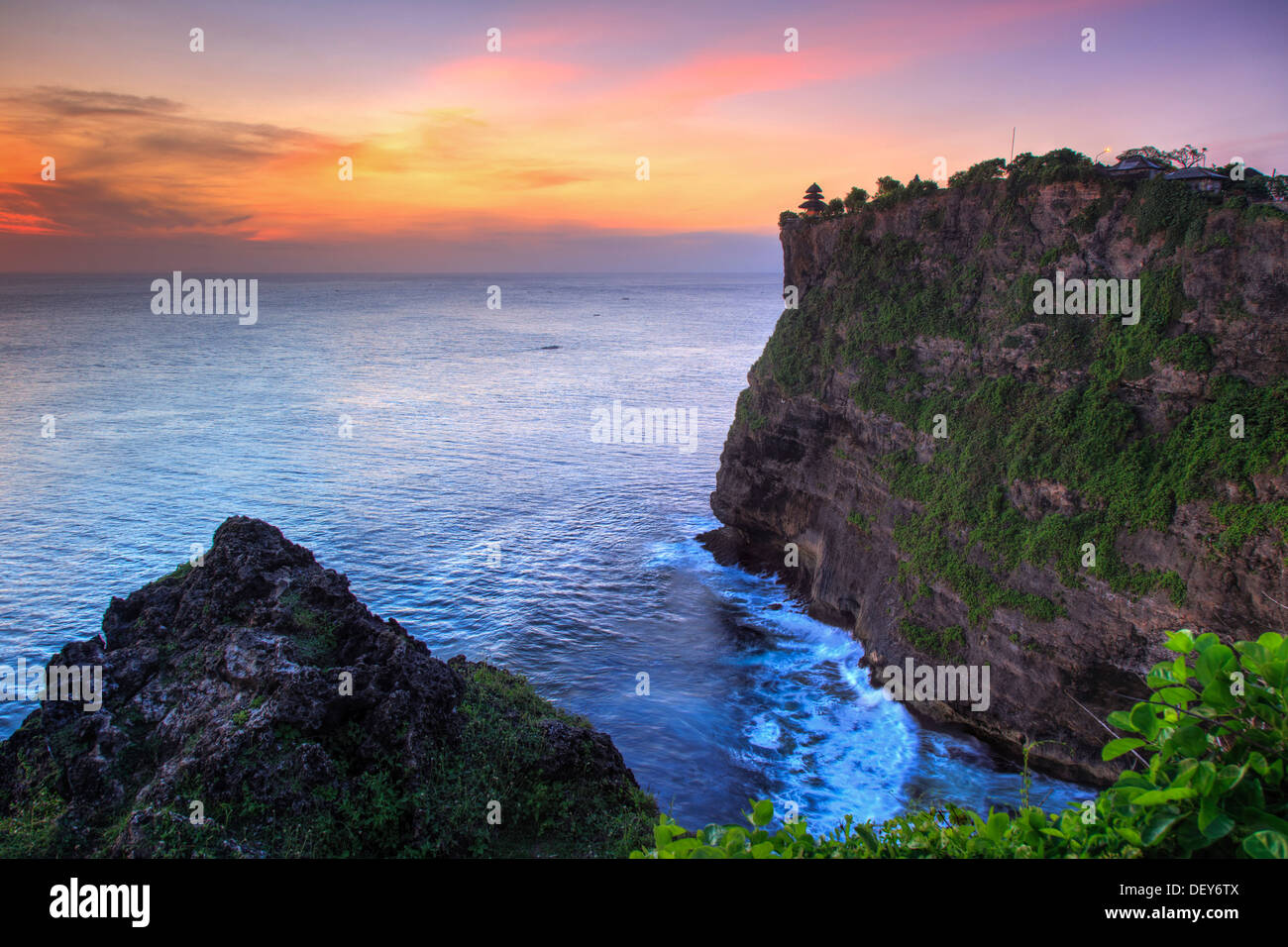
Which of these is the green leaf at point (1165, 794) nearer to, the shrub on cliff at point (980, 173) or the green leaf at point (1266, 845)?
the green leaf at point (1266, 845)

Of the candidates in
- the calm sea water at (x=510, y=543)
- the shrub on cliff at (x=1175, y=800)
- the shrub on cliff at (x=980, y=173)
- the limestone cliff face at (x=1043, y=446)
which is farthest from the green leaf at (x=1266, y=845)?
the shrub on cliff at (x=980, y=173)

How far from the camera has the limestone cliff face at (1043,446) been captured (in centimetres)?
2133

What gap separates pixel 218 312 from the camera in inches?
7328

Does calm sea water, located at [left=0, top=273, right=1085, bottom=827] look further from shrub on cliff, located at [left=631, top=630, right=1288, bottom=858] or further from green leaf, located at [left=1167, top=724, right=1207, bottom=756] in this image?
green leaf, located at [left=1167, top=724, right=1207, bottom=756]

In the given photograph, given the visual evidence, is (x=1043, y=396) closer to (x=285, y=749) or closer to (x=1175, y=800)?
(x=285, y=749)

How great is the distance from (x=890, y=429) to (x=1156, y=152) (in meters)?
14.0

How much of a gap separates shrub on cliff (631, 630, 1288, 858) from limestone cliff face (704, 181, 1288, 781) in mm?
19947

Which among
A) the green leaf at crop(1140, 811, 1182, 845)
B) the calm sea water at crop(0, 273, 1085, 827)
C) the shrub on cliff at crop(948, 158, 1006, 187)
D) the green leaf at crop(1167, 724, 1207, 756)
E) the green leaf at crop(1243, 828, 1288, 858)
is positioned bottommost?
the calm sea water at crop(0, 273, 1085, 827)

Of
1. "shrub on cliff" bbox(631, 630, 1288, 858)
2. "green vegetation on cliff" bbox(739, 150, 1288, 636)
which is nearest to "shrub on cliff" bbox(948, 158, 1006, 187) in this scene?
Answer: "green vegetation on cliff" bbox(739, 150, 1288, 636)

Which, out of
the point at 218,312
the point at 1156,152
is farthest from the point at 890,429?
the point at 218,312

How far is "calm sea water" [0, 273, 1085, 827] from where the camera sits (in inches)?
1022

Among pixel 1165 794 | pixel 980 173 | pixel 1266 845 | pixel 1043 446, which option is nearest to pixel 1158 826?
pixel 1165 794

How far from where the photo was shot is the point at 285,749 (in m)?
14.1

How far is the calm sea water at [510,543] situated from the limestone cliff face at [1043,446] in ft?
10.5
